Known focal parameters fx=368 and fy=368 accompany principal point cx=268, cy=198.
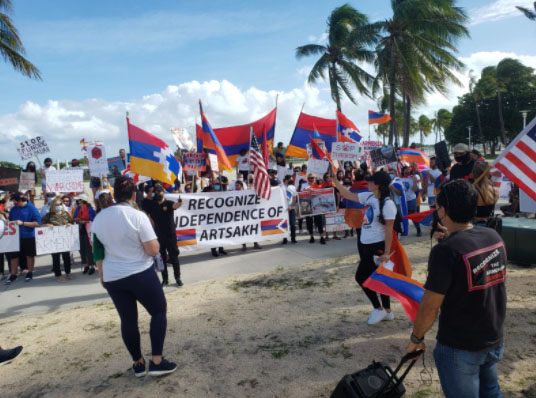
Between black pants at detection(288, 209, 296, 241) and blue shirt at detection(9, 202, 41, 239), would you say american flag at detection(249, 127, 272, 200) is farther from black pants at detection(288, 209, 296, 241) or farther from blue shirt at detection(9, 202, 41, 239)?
blue shirt at detection(9, 202, 41, 239)

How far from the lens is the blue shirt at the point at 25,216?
7.30 metres

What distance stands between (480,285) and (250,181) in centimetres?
798

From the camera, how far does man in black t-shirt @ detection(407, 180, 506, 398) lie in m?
1.95

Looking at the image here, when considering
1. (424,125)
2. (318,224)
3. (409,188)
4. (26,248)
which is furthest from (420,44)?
(424,125)

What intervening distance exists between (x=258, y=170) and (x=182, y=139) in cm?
596

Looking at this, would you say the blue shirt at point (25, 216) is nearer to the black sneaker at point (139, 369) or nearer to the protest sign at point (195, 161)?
the protest sign at point (195, 161)

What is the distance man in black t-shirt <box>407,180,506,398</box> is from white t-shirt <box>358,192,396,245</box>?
6.50 ft

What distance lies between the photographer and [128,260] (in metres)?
3.32

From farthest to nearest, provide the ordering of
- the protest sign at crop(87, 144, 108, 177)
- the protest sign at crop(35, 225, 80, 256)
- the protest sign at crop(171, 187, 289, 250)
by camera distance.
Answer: the protest sign at crop(87, 144, 108, 177)
the protest sign at crop(171, 187, 289, 250)
the protest sign at crop(35, 225, 80, 256)

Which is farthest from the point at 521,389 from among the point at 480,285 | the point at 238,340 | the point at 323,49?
the point at 323,49

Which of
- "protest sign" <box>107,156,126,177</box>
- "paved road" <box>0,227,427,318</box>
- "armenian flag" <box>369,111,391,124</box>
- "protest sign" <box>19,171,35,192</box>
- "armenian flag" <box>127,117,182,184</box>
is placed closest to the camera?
"paved road" <box>0,227,427,318</box>

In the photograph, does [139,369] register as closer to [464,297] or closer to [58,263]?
[464,297]

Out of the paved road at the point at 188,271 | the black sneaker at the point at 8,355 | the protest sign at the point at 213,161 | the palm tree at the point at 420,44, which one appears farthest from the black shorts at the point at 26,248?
the palm tree at the point at 420,44

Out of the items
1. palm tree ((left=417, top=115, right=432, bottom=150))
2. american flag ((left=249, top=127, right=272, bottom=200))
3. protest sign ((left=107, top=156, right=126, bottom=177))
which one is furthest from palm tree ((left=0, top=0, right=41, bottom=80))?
palm tree ((left=417, top=115, right=432, bottom=150))
